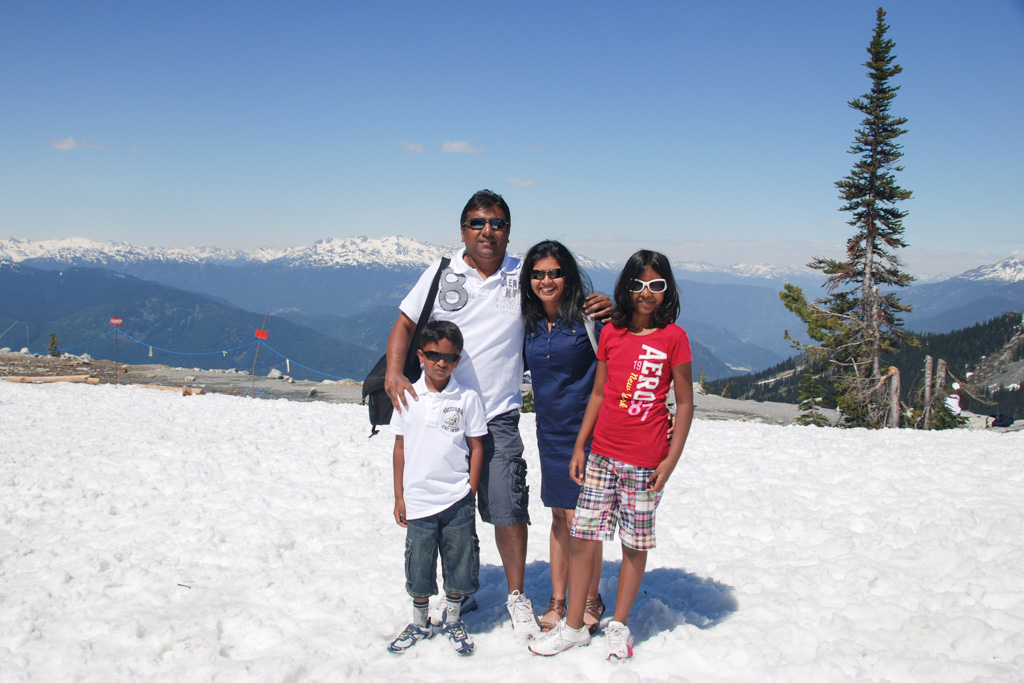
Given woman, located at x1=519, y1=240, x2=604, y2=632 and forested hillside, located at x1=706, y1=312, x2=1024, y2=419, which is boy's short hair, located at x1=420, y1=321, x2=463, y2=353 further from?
forested hillside, located at x1=706, y1=312, x2=1024, y2=419

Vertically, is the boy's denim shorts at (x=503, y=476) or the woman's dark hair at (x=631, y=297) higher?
the woman's dark hair at (x=631, y=297)

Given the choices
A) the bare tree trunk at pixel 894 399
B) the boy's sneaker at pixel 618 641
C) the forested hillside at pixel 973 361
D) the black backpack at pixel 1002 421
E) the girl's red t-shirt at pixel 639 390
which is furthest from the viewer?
the forested hillside at pixel 973 361

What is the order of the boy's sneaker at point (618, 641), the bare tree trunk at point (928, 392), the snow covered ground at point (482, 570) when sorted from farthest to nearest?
the bare tree trunk at point (928, 392) → the snow covered ground at point (482, 570) → the boy's sneaker at point (618, 641)

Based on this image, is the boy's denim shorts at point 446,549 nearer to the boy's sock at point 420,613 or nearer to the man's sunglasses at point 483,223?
the boy's sock at point 420,613

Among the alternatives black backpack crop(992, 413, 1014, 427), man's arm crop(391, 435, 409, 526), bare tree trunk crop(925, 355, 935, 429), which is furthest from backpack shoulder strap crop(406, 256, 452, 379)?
Answer: bare tree trunk crop(925, 355, 935, 429)

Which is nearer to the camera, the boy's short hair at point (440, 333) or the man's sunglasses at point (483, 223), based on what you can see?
the boy's short hair at point (440, 333)

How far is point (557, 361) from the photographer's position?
3.59 metres

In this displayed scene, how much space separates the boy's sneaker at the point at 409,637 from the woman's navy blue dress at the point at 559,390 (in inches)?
44.5

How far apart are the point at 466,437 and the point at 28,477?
6580 millimetres

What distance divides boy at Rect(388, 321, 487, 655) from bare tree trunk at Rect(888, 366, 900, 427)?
68.0 feet

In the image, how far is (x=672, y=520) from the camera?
648 cm

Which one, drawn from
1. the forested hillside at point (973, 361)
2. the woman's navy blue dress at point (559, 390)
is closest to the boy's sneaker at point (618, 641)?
the woman's navy blue dress at point (559, 390)

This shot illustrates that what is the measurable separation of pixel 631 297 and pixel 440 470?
1.49 metres

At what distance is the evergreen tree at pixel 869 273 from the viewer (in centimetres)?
2219
